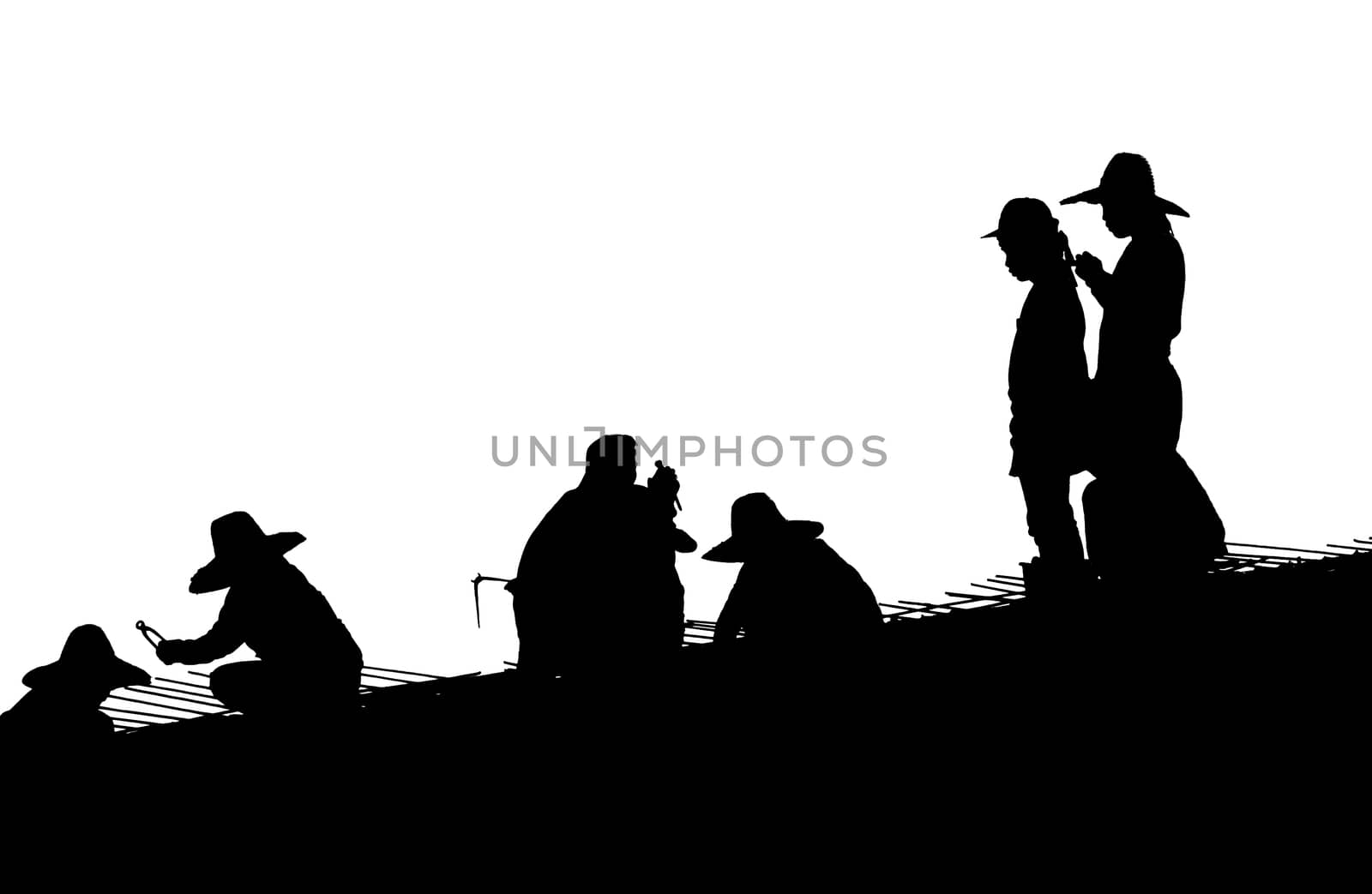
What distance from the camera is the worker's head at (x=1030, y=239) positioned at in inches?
493

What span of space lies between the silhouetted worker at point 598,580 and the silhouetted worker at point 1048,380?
2212mm

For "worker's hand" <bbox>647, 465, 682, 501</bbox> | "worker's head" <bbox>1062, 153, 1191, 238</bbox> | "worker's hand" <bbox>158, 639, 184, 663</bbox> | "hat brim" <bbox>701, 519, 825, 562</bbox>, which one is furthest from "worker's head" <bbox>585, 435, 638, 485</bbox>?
"worker's head" <bbox>1062, 153, 1191, 238</bbox>

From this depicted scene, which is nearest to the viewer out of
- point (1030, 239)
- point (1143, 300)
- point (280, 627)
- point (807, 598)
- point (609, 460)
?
point (280, 627)

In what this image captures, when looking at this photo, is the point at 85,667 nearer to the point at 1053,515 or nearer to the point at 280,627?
the point at 280,627

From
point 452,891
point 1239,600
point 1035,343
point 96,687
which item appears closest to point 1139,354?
point 1035,343

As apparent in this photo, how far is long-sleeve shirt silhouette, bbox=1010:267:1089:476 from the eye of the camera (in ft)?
41.3

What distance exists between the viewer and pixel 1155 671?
40.4 feet

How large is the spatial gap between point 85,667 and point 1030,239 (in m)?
5.63

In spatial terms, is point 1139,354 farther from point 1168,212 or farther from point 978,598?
point 978,598

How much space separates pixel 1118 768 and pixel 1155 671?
0.59 metres

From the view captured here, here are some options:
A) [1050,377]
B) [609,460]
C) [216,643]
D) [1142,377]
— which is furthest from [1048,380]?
[216,643]

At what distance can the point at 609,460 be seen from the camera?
13.0 meters

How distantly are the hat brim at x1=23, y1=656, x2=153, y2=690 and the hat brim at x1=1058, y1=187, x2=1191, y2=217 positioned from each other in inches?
223

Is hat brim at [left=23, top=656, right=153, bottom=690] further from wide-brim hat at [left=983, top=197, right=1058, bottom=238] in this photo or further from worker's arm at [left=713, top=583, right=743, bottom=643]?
wide-brim hat at [left=983, top=197, right=1058, bottom=238]
